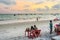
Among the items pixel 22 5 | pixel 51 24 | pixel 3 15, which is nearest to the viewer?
pixel 3 15

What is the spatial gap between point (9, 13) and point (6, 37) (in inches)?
12.9

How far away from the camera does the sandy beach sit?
1799 mm

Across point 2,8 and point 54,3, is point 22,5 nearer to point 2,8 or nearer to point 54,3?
point 2,8

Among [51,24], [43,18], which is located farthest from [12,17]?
[51,24]

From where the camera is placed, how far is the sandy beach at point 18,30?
180cm

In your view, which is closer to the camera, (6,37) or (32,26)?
(6,37)

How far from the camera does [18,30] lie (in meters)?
1.91

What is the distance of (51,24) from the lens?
2.15 metres

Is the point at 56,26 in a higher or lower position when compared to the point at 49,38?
higher

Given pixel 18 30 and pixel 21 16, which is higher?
pixel 21 16

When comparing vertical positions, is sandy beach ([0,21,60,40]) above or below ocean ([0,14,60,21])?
below

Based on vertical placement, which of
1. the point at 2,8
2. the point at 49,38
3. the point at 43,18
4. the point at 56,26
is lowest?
the point at 49,38

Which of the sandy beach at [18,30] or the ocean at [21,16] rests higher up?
the ocean at [21,16]

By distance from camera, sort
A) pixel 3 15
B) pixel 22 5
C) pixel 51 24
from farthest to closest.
Answer: pixel 51 24 → pixel 22 5 → pixel 3 15
